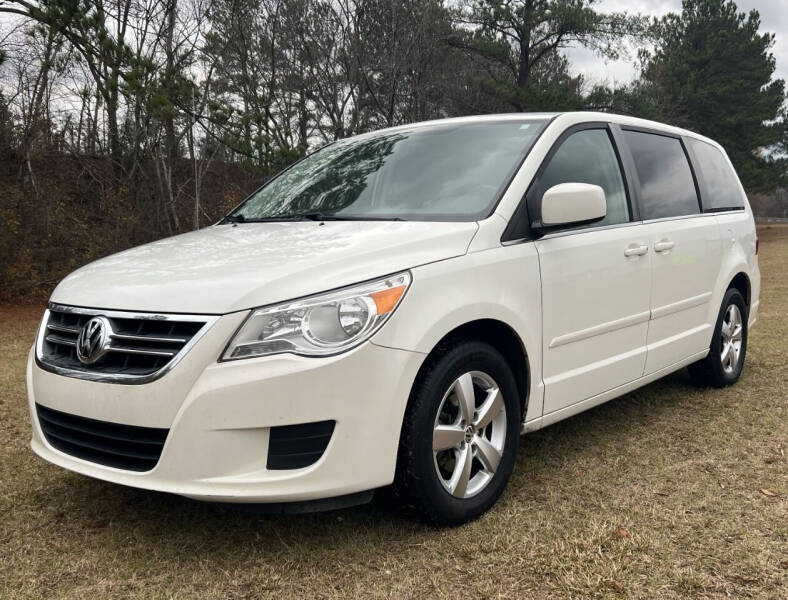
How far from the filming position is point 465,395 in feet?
9.30

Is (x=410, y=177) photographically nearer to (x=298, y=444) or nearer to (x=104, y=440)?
(x=298, y=444)

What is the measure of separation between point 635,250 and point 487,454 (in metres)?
1.52

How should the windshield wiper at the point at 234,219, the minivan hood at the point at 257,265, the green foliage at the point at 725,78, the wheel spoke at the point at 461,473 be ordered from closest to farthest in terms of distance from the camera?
the minivan hood at the point at 257,265, the wheel spoke at the point at 461,473, the windshield wiper at the point at 234,219, the green foliage at the point at 725,78

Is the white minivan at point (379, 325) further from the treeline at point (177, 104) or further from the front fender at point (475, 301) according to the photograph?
the treeline at point (177, 104)

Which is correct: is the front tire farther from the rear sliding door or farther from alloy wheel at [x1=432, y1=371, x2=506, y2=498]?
the rear sliding door

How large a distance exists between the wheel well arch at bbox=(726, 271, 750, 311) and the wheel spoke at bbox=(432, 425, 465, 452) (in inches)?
122

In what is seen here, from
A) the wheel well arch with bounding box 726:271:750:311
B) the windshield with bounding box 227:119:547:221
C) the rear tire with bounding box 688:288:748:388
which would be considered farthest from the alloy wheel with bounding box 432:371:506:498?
the wheel well arch with bounding box 726:271:750:311

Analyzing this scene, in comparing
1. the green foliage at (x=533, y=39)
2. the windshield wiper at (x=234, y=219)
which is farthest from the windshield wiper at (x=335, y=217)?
the green foliage at (x=533, y=39)

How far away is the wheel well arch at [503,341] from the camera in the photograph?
112 inches

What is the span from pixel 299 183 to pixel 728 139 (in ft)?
107

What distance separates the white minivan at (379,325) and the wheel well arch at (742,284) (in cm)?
121

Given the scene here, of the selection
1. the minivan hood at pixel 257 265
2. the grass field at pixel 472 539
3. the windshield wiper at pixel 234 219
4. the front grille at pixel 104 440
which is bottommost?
the grass field at pixel 472 539

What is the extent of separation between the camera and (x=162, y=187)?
44.9 feet

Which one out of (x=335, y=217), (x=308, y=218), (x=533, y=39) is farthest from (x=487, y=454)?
(x=533, y=39)
